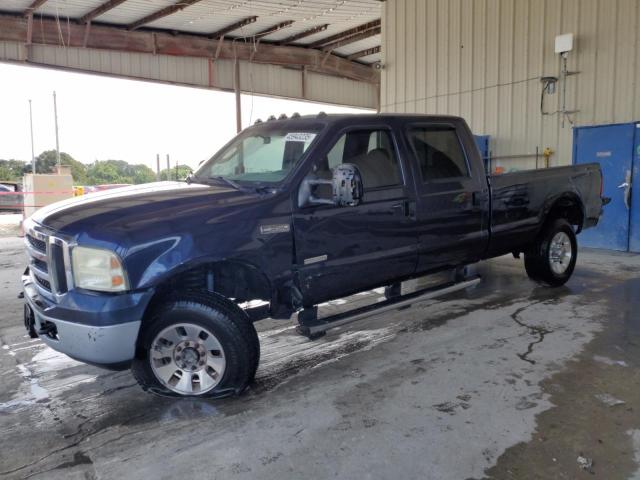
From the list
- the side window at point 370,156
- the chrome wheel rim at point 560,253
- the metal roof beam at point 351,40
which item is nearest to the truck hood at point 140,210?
the side window at point 370,156

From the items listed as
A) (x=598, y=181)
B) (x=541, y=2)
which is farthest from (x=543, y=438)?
(x=541, y=2)

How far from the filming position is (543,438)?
3.11 m

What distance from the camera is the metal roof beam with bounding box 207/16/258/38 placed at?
14336 millimetres

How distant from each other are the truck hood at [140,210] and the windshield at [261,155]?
1.33 ft

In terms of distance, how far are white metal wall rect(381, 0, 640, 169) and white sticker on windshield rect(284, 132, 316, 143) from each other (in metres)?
7.13

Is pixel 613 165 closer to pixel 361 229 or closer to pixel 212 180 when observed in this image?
pixel 361 229

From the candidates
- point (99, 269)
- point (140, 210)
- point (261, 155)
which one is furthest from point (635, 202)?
point (99, 269)

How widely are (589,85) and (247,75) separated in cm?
1125

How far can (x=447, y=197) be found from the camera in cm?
498

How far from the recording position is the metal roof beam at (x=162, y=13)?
12570mm

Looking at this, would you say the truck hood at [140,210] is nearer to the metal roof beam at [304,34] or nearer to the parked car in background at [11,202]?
the metal roof beam at [304,34]

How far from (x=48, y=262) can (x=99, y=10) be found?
11.4 metres

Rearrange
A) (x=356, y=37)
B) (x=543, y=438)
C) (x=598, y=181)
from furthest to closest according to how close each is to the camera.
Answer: (x=356, y=37) < (x=598, y=181) < (x=543, y=438)

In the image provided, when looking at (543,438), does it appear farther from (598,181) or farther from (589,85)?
(589,85)
